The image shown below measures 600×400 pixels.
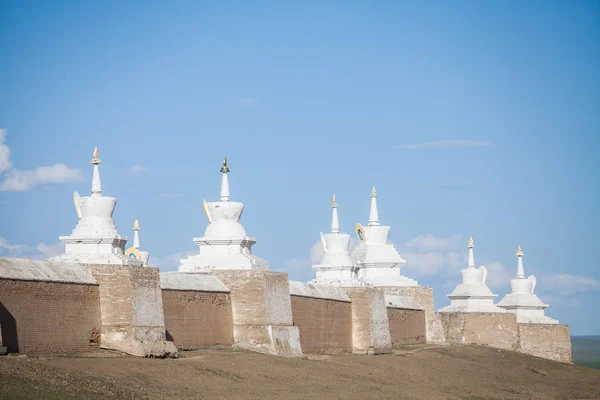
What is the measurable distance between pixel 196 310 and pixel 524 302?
33.2 meters

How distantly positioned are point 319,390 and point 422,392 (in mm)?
5059

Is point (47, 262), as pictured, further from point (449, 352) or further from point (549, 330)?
point (549, 330)

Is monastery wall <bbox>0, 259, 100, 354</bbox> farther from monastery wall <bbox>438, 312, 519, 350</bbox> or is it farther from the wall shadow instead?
monastery wall <bbox>438, 312, 519, 350</bbox>

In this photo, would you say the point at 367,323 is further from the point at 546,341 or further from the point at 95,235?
the point at 546,341

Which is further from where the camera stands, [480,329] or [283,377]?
[480,329]

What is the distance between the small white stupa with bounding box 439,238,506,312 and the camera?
59000 millimetres

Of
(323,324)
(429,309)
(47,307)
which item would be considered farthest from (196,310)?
(429,309)

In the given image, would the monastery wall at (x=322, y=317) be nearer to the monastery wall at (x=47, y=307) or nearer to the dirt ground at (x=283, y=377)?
the dirt ground at (x=283, y=377)

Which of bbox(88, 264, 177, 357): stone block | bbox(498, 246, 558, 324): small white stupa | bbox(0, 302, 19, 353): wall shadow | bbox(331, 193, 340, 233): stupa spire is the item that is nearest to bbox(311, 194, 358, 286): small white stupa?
bbox(331, 193, 340, 233): stupa spire

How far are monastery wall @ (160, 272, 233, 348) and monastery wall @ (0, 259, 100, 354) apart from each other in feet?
10.8

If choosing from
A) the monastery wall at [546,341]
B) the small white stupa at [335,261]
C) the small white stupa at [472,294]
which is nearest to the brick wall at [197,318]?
the small white stupa at [335,261]

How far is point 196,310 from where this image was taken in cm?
3416

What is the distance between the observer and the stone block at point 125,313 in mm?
29953

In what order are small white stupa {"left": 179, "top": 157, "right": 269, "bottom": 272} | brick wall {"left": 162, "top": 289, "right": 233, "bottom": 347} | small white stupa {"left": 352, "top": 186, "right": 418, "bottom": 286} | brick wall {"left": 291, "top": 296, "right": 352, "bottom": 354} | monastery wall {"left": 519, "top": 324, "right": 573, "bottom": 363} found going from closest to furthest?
1. brick wall {"left": 162, "top": 289, "right": 233, "bottom": 347}
2. small white stupa {"left": 179, "top": 157, "right": 269, "bottom": 272}
3. brick wall {"left": 291, "top": 296, "right": 352, "bottom": 354}
4. small white stupa {"left": 352, "top": 186, "right": 418, "bottom": 286}
5. monastery wall {"left": 519, "top": 324, "right": 573, "bottom": 363}
